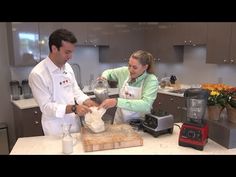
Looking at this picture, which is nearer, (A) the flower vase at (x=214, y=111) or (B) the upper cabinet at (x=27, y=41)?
(A) the flower vase at (x=214, y=111)

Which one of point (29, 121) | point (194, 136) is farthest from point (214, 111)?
point (29, 121)

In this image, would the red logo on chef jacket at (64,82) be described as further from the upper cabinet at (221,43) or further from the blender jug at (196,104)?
the upper cabinet at (221,43)

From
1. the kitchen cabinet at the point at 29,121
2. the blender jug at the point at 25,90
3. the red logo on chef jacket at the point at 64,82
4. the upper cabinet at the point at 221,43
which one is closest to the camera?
the red logo on chef jacket at the point at 64,82

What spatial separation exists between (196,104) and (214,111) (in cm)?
18

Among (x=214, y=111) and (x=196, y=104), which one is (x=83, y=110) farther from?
(x=214, y=111)

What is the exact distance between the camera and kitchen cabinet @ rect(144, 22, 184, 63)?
424 centimetres

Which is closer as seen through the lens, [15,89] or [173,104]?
[15,89]

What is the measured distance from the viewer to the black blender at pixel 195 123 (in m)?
1.56

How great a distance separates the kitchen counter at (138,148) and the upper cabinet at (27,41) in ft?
6.31

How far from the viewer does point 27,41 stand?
11.0 ft

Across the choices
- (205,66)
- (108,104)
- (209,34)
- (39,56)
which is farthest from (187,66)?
(108,104)

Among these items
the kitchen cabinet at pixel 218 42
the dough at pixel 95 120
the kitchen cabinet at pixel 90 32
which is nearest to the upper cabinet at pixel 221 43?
the kitchen cabinet at pixel 218 42
